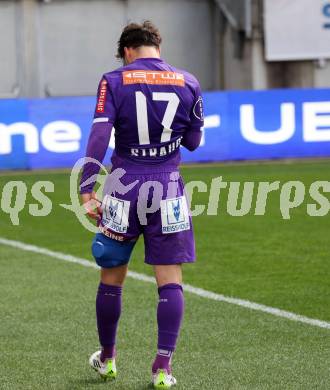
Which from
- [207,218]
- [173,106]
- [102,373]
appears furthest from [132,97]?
[207,218]

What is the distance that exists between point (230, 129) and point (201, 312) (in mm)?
12126

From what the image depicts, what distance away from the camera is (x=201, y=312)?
26.5ft

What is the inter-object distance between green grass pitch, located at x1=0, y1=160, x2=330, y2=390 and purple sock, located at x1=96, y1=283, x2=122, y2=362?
0.58 ft

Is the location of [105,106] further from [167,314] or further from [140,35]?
[167,314]

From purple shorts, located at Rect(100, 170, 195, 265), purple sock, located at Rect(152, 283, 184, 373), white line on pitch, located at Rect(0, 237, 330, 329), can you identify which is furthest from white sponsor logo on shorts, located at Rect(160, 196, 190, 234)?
white line on pitch, located at Rect(0, 237, 330, 329)

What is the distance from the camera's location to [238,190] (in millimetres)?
16594

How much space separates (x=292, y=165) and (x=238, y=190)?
3.28m

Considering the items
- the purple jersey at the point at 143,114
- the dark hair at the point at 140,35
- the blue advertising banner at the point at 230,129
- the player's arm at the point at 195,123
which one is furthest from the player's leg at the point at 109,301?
the blue advertising banner at the point at 230,129

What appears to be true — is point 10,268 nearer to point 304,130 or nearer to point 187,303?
point 187,303

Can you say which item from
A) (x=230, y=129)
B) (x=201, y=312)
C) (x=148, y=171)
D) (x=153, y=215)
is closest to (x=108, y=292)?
(x=153, y=215)

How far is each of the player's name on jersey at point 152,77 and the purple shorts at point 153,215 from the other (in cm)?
46

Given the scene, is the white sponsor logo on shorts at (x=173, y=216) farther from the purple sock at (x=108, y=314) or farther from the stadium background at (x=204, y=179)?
the stadium background at (x=204, y=179)

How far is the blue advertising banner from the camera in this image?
63.5 ft

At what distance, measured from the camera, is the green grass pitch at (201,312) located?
6.26m
